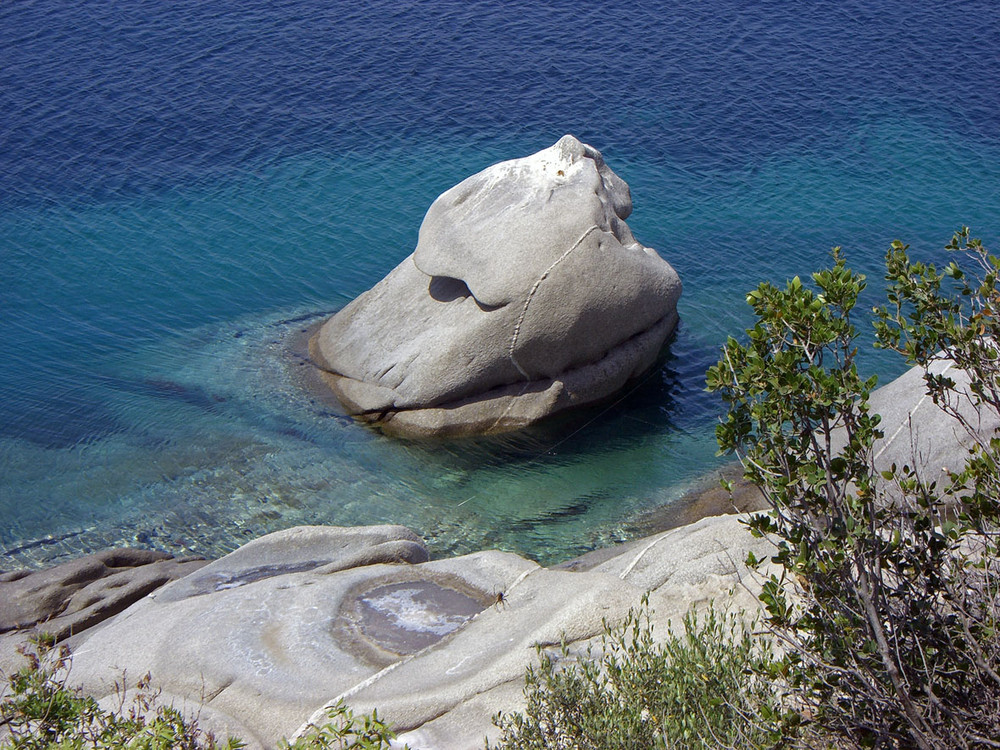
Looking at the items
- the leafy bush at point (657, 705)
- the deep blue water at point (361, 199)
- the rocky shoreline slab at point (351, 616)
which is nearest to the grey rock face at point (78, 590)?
the rocky shoreline slab at point (351, 616)

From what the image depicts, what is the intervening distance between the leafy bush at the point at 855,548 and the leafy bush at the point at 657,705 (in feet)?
1.89

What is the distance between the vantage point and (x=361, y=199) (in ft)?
90.6

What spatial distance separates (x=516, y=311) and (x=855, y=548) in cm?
1231

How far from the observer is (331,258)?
25266 millimetres

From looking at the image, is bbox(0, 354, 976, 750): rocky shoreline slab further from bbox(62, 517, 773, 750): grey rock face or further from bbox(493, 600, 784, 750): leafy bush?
bbox(493, 600, 784, 750): leafy bush

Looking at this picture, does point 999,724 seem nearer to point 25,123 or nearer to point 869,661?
point 869,661

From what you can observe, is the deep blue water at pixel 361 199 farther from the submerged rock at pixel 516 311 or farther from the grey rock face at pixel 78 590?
the grey rock face at pixel 78 590

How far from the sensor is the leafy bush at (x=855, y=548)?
6.67 metres

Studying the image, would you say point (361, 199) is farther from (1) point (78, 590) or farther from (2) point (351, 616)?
(2) point (351, 616)

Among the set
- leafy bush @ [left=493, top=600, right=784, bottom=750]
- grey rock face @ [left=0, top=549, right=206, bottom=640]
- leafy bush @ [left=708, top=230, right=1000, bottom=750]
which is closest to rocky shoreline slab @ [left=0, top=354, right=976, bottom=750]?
grey rock face @ [left=0, top=549, right=206, bottom=640]

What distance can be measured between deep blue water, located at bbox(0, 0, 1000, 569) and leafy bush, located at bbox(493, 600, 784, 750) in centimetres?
756

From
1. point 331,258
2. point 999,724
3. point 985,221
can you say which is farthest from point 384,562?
point 985,221

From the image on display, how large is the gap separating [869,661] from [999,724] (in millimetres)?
986

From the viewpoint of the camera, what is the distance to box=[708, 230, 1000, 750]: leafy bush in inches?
263
